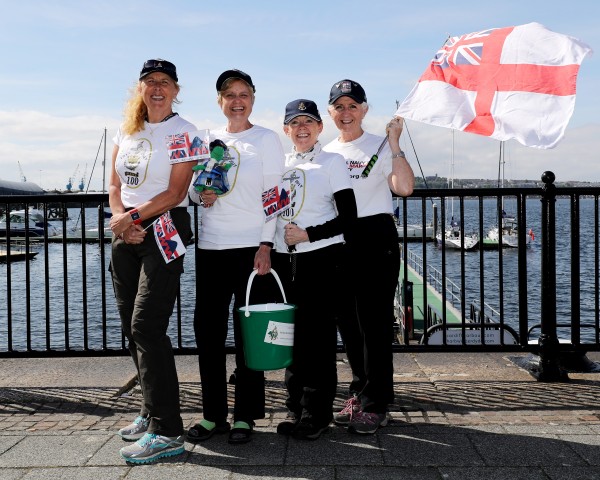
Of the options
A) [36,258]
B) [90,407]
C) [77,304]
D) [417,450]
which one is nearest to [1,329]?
[77,304]

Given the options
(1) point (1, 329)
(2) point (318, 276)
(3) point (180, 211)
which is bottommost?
(1) point (1, 329)

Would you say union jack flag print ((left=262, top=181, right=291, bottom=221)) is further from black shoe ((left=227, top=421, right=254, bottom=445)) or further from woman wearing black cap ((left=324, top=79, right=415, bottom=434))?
black shoe ((left=227, top=421, right=254, bottom=445))

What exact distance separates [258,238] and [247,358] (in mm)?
722

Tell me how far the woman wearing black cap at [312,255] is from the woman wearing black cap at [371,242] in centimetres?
19

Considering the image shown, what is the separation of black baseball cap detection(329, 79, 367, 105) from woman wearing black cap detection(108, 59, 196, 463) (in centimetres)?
94

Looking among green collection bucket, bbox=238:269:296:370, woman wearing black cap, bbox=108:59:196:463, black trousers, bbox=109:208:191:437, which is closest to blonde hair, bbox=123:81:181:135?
woman wearing black cap, bbox=108:59:196:463

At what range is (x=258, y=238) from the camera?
14.0ft

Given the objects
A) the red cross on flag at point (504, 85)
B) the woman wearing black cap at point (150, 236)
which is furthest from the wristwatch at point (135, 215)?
the red cross on flag at point (504, 85)

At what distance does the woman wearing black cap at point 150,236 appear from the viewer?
411cm

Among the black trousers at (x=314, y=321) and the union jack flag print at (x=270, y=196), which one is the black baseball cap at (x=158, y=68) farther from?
the black trousers at (x=314, y=321)

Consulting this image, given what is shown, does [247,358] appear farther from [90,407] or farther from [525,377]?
[525,377]

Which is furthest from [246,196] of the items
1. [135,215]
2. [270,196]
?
[135,215]

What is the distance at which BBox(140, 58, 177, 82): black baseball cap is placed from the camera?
420 centimetres

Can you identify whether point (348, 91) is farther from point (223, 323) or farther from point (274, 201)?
point (223, 323)
